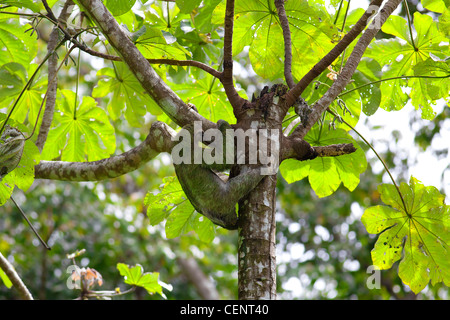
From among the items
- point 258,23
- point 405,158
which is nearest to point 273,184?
point 258,23

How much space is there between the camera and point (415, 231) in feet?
7.43

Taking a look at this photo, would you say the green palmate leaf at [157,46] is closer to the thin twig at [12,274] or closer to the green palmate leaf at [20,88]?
the green palmate leaf at [20,88]

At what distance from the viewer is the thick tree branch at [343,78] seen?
173cm

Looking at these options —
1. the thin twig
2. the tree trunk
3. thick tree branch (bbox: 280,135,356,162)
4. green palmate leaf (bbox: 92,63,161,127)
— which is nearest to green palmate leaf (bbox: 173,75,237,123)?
green palmate leaf (bbox: 92,63,161,127)

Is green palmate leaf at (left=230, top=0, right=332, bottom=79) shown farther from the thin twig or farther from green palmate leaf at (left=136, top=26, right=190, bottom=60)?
the thin twig

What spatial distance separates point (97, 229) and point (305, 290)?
12.0 ft

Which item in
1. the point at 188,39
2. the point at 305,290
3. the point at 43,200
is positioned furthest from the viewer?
the point at 305,290

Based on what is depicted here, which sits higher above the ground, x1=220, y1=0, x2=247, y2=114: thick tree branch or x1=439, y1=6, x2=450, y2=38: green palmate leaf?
x1=439, y1=6, x2=450, y2=38: green palmate leaf

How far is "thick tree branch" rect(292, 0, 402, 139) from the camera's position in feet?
5.66

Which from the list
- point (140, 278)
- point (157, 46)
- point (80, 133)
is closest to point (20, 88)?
point (80, 133)

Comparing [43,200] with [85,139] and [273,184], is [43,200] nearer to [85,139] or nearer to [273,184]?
[85,139]

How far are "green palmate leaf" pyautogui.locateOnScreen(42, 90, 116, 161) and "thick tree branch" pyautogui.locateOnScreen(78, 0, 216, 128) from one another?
41.0 inches

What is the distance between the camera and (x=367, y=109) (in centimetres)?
234

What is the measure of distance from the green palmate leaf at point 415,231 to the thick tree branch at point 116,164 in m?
1.13
